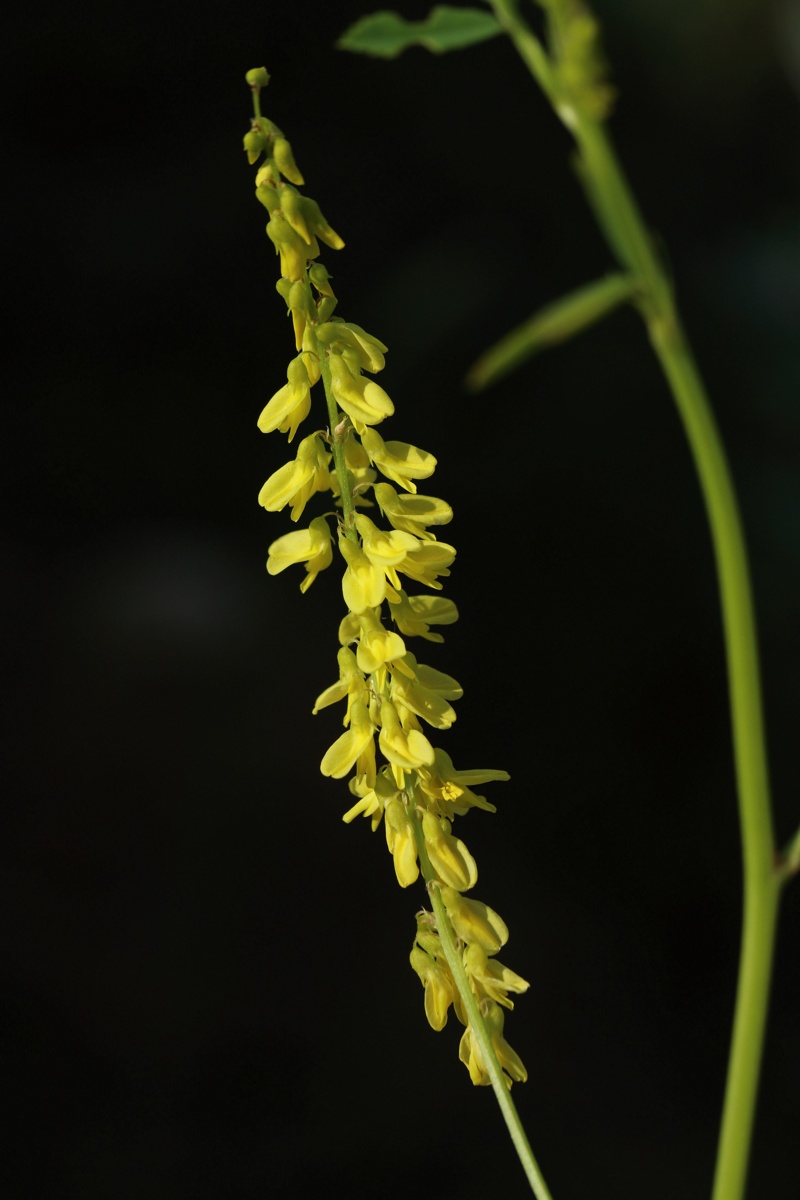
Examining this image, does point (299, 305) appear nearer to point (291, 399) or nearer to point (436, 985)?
point (291, 399)

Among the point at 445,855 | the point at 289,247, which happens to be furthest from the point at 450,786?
the point at 289,247

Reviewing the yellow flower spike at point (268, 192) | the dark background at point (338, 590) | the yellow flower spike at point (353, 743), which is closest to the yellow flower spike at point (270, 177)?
the yellow flower spike at point (268, 192)

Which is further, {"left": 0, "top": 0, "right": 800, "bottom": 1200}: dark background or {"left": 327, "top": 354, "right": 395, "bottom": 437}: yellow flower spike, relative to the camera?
{"left": 0, "top": 0, "right": 800, "bottom": 1200}: dark background

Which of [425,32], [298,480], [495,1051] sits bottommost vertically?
[495,1051]

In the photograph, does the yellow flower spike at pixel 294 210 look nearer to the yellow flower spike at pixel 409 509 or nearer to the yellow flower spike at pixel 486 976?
the yellow flower spike at pixel 409 509

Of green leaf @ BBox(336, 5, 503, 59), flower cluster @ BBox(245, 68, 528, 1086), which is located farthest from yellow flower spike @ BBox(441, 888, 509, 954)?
green leaf @ BBox(336, 5, 503, 59)

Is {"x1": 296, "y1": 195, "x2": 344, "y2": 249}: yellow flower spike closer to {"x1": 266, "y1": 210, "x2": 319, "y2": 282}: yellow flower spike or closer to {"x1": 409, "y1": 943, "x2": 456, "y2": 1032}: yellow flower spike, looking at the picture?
{"x1": 266, "y1": 210, "x2": 319, "y2": 282}: yellow flower spike

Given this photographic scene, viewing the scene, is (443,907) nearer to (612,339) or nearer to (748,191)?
(612,339)

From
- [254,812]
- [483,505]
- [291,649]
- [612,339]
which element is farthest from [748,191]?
[254,812]
